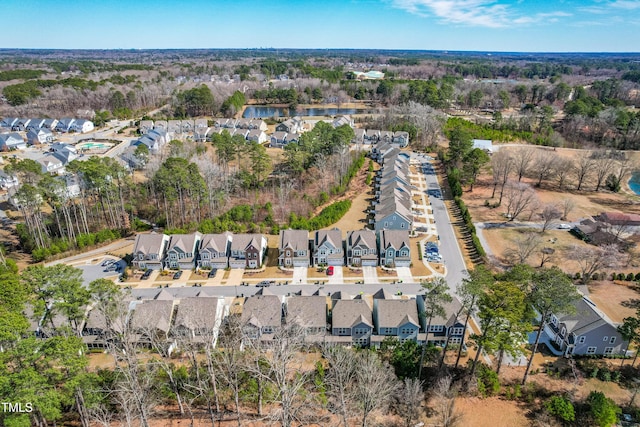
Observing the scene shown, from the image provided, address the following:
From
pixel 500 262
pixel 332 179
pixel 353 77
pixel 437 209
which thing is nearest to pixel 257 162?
pixel 332 179

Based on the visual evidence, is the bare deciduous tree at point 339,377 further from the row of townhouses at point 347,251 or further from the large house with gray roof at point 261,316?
the row of townhouses at point 347,251

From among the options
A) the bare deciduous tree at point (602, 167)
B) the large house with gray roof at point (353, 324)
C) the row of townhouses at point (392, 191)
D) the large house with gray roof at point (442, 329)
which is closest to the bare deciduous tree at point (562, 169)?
the bare deciduous tree at point (602, 167)

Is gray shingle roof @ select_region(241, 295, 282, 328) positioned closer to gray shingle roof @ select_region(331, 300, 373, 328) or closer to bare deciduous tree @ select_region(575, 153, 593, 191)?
gray shingle roof @ select_region(331, 300, 373, 328)

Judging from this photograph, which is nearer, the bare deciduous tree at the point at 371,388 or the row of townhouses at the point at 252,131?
the bare deciduous tree at the point at 371,388

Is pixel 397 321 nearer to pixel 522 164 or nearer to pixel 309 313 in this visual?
pixel 309 313

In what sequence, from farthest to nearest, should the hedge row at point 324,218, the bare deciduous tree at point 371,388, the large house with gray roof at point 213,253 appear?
the hedge row at point 324,218 → the large house with gray roof at point 213,253 → the bare deciduous tree at point 371,388

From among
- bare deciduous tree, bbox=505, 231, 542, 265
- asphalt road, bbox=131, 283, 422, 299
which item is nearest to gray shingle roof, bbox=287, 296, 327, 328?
asphalt road, bbox=131, 283, 422, 299
